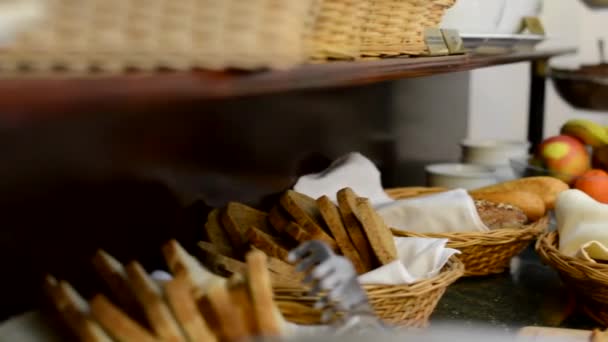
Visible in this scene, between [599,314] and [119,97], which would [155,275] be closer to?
[119,97]

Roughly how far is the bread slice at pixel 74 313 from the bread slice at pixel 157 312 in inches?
1.5

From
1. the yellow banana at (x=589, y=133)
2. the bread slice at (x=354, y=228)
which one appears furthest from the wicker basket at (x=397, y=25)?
the yellow banana at (x=589, y=133)

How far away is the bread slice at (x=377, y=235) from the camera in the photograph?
93 cm

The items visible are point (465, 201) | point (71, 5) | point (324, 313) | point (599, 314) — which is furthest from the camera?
point (465, 201)

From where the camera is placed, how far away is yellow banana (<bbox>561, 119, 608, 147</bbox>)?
1.59 metres

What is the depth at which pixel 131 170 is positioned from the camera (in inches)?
36.2

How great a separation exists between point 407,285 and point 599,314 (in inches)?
14.3

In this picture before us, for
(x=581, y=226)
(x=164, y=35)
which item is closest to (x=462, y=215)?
(x=581, y=226)

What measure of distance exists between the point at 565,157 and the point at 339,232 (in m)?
0.76

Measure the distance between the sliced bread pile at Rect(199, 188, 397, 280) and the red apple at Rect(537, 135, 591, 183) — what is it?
27.2 inches

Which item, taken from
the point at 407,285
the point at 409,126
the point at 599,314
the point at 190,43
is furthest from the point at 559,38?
the point at 190,43

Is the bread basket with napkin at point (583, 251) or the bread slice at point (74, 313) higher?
the bread slice at point (74, 313)

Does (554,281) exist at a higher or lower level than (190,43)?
lower

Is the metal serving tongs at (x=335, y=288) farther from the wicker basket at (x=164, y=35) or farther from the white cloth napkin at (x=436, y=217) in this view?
the white cloth napkin at (x=436, y=217)
